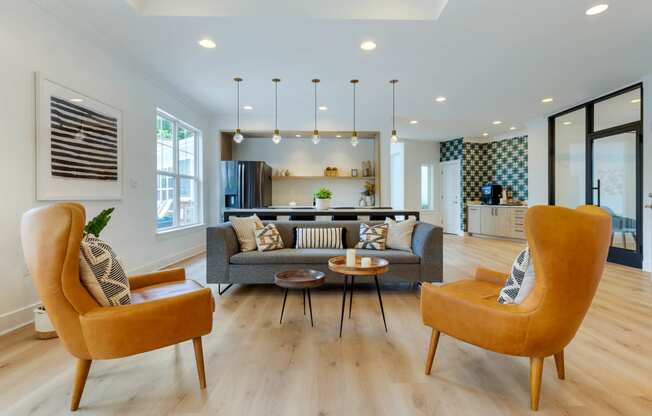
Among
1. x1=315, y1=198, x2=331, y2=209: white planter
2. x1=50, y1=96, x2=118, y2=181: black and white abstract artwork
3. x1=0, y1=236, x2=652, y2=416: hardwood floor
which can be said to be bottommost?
x1=0, y1=236, x2=652, y2=416: hardwood floor

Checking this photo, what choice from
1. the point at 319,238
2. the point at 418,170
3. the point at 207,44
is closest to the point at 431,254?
the point at 319,238

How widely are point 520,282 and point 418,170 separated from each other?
7.66m

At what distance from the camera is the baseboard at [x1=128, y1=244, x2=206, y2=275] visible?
3996 millimetres

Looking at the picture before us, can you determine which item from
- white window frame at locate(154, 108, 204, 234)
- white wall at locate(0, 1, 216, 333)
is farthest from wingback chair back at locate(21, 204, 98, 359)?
white window frame at locate(154, 108, 204, 234)

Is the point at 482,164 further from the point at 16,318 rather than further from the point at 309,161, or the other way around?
the point at 16,318

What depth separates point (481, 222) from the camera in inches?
318

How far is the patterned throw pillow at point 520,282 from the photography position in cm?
154

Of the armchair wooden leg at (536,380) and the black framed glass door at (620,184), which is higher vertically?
the black framed glass door at (620,184)

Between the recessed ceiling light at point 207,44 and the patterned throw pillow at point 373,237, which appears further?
the patterned throw pillow at point 373,237

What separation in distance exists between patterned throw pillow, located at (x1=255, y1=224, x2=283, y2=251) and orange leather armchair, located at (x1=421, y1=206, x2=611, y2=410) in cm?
229

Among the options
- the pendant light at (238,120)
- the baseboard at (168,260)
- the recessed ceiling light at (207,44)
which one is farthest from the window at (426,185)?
the recessed ceiling light at (207,44)

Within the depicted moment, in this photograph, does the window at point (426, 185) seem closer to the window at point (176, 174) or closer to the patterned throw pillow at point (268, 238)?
the window at point (176, 174)

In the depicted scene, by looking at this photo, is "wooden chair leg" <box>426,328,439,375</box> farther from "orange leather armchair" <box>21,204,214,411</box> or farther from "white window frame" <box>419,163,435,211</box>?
"white window frame" <box>419,163,435,211</box>

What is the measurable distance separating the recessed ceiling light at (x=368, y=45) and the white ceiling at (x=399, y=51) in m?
0.06
